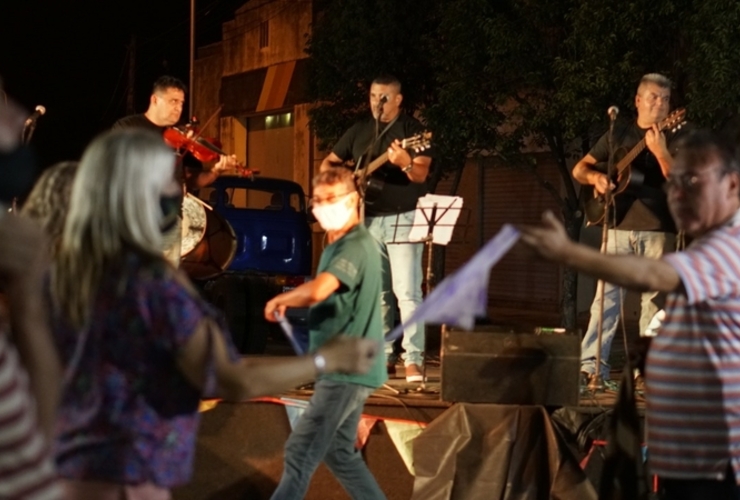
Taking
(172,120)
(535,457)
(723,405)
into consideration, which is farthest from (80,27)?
(723,405)

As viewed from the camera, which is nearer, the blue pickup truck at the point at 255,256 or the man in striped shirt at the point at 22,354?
the man in striped shirt at the point at 22,354

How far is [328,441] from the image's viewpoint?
6.30 meters

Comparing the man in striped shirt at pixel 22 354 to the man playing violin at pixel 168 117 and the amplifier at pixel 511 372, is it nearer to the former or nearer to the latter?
the amplifier at pixel 511 372

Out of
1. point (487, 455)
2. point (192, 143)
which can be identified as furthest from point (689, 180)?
point (192, 143)

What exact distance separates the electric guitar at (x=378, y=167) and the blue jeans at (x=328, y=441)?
240cm

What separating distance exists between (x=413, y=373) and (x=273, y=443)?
1.22 meters

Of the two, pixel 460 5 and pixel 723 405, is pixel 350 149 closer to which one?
pixel 723 405

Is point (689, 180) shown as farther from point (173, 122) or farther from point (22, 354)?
point (173, 122)

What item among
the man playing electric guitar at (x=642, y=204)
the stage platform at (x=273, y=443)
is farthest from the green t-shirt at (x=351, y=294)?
the man playing electric guitar at (x=642, y=204)

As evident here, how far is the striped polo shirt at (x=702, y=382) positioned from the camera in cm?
404

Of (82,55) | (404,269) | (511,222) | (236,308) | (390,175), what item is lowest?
(236,308)

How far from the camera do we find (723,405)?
4.06 meters

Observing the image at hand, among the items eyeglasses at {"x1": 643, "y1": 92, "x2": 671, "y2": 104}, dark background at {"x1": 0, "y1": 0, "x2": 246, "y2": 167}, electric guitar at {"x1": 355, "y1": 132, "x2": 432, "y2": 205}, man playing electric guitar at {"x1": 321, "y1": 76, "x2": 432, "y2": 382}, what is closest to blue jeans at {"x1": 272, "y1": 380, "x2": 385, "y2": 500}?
man playing electric guitar at {"x1": 321, "y1": 76, "x2": 432, "y2": 382}

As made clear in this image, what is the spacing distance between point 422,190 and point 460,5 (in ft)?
21.7
